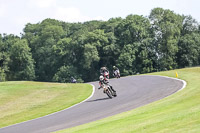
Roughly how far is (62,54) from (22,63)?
1180 cm

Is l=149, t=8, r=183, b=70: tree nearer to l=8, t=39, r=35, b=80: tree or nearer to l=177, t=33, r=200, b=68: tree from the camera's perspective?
l=177, t=33, r=200, b=68: tree

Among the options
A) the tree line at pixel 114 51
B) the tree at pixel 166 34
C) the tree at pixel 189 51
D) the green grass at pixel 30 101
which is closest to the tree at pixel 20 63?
the tree line at pixel 114 51

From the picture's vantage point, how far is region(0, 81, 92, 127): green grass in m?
22.2

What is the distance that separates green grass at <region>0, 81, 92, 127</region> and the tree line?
4103 cm

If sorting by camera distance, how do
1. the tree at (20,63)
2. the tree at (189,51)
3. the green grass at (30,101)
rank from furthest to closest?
the tree at (20,63), the tree at (189,51), the green grass at (30,101)

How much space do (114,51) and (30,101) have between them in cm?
5345

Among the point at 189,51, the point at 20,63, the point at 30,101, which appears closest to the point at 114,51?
the point at 189,51

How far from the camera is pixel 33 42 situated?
96.9m

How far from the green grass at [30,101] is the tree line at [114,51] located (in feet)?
135

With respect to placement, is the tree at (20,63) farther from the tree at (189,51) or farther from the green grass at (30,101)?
the green grass at (30,101)

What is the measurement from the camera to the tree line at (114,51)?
75.1m

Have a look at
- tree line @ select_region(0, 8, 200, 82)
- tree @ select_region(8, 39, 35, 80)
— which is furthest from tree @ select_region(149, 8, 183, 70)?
tree @ select_region(8, 39, 35, 80)

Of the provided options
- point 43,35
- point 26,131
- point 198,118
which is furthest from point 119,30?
point 198,118

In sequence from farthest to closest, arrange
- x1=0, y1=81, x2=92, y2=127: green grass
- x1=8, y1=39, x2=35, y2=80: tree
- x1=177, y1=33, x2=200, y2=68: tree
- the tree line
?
x1=8, y1=39, x2=35, y2=80: tree < the tree line < x1=177, y1=33, x2=200, y2=68: tree < x1=0, y1=81, x2=92, y2=127: green grass
